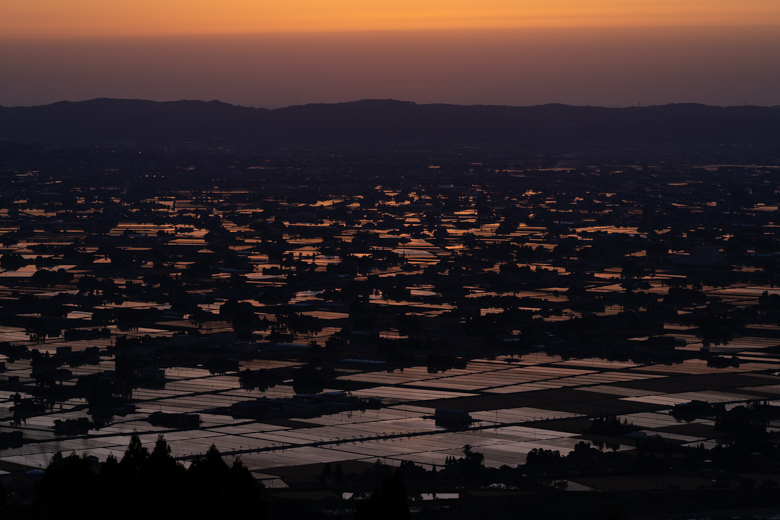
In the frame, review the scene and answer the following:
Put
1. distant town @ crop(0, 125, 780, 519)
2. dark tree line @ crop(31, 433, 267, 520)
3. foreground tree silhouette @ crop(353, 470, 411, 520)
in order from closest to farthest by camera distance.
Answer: foreground tree silhouette @ crop(353, 470, 411, 520) → dark tree line @ crop(31, 433, 267, 520) → distant town @ crop(0, 125, 780, 519)

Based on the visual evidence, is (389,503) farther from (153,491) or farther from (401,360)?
(401,360)

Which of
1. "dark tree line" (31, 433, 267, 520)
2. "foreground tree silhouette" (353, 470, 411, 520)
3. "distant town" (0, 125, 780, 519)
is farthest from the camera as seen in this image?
"distant town" (0, 125, 780, 519)

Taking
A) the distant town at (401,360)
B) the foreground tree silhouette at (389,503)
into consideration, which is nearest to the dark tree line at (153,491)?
the distant town at (401,360)

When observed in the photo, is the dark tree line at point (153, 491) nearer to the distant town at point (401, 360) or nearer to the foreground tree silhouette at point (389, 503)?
the distant town at point (401, 360)

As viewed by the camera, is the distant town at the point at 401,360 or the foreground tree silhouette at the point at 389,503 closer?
the foreground tree silhouette at the point at 389,503

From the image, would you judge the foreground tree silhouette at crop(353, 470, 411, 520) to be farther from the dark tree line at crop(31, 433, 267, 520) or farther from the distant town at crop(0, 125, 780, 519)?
the dark tree line at crop(31, 433, 267, 520)

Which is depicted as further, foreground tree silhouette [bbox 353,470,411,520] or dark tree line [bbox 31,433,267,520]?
dark tree line [bbox 31,433,267,520]

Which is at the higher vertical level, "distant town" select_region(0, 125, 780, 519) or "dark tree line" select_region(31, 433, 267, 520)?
"dark tree line" select_region(31, 433, 267, 520)

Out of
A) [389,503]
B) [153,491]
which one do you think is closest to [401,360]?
[153,491]

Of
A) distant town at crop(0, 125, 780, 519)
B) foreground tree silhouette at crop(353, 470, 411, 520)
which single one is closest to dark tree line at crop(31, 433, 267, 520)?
distant town at crop(0, 125, 780, 519)
